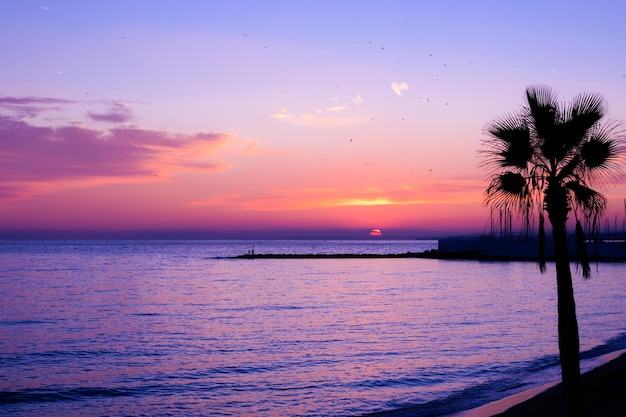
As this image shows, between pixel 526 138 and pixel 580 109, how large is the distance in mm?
1134

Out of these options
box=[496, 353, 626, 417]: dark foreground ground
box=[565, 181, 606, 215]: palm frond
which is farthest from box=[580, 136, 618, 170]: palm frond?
box=[496, 353, 626, 417]: dark foreground ground

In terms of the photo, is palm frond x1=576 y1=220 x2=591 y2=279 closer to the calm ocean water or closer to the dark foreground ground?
the dark foreground ground

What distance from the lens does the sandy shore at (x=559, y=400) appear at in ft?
54.0

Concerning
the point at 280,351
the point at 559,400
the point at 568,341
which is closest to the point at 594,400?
the point at 559,400

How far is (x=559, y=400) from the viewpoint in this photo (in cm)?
1809

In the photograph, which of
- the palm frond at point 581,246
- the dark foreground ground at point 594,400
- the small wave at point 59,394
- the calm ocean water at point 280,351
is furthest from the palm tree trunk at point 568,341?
the small wave at point 59,394

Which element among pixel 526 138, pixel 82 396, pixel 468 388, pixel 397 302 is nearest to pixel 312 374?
pixel 468 388

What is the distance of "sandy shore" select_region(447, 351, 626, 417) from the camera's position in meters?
16.5

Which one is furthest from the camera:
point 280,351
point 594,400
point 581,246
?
point 280,351

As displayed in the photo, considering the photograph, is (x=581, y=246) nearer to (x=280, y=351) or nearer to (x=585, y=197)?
(x=585, y=197)

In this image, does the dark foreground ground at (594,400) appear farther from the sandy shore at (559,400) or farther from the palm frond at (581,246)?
the palm frond at (581,246)

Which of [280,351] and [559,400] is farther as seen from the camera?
[280,351]

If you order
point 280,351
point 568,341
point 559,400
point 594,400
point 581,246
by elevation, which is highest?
point 581,246

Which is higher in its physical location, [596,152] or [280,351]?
[596,152]
